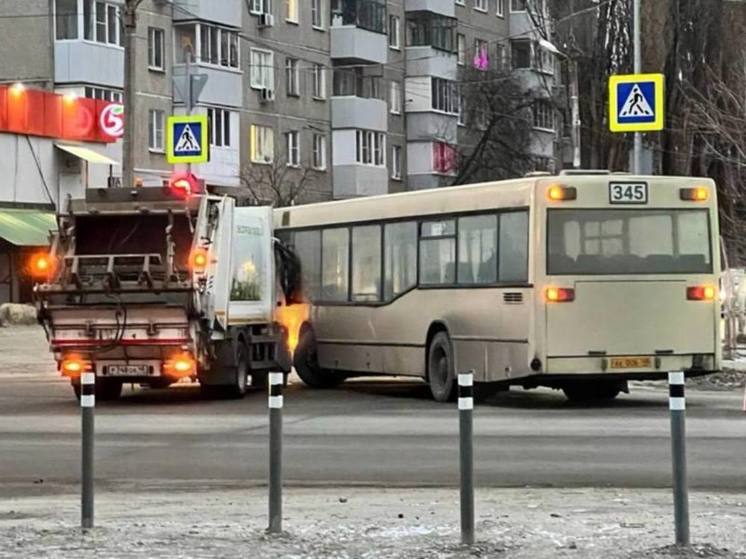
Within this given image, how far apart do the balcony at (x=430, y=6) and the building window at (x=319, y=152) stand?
10763 mm

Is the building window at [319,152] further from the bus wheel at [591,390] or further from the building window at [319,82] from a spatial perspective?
the bus wheel at [591,390]

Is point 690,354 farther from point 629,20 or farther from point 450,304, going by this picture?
point 629,20

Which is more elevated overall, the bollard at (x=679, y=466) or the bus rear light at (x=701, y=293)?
the bus rear light at (x=701, y=293)

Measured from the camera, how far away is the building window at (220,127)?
5816 cm

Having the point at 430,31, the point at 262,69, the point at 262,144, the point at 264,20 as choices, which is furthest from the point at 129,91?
the point at 430,31

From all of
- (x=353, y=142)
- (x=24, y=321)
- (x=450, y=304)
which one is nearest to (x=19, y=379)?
(x=450, y=304)

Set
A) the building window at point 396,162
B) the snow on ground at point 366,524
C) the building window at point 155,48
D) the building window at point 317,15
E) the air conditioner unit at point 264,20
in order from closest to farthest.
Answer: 1. the snow on ground at point 366,524
2. the building window at point 155,48
3. the air conditioner unit at point 264,20
4. the building window at point 317,15
5. the building window at point 396,162

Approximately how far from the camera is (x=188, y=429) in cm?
1762

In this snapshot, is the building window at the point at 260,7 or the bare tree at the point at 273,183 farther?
the building window at the point at 260,7

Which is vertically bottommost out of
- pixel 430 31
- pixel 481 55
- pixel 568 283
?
pixel 568 283

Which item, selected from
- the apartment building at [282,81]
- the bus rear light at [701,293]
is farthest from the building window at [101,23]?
the bus rear light at [701,293]

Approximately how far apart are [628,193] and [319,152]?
47.3 m

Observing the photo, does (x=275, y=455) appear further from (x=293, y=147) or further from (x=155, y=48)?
(x=293, y=147)

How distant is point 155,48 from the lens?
5709 cm
